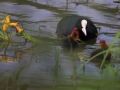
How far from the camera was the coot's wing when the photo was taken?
5.41m

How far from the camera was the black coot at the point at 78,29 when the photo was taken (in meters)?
5.26

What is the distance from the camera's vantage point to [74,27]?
540 centimetres

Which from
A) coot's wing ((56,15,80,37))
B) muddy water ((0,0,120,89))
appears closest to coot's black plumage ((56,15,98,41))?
coot's wing ((56,15,80,37))

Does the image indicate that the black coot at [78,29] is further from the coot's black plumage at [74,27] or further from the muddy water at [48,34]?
the muddy water at [48,34]

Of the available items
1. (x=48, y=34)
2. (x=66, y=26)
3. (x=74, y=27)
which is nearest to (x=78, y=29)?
(x=74, y=27)

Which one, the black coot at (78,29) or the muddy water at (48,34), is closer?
the muddy water at (48,34)

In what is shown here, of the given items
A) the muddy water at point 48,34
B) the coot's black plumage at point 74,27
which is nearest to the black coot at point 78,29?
the coot's black plumage at point 74,27

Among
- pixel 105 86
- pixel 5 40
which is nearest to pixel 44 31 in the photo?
pixel 5 40

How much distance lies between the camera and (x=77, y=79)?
3174mm

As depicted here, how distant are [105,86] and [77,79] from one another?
13.0 inches

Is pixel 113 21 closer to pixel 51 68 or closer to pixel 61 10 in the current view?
pixel 61 10

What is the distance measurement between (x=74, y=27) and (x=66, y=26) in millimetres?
127

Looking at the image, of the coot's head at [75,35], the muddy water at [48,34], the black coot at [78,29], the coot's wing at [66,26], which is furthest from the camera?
the coot's wing at [66,26]

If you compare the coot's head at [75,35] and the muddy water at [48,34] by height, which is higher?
the muddy water at [48,34]
